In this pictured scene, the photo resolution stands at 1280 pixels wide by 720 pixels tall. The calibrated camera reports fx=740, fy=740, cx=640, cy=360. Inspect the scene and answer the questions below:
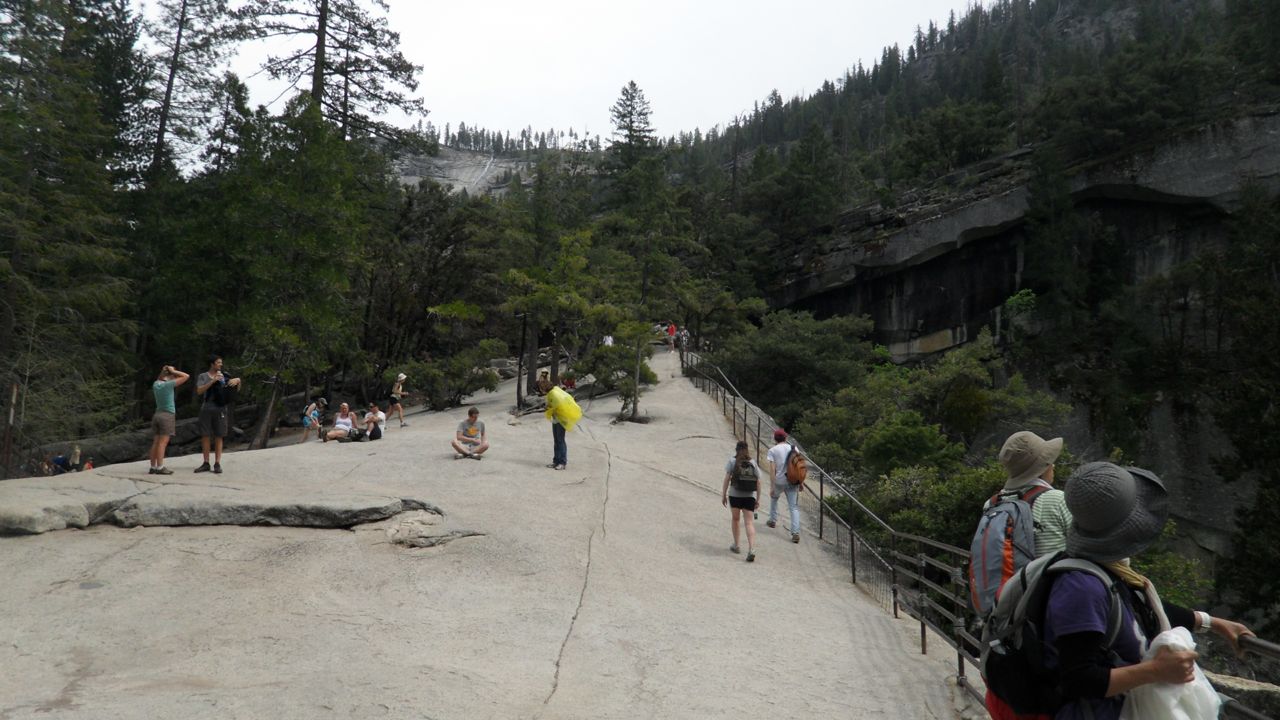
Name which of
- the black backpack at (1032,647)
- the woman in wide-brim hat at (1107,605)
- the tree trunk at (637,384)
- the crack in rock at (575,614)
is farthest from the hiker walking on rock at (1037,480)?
the tree trunk at (637,384)

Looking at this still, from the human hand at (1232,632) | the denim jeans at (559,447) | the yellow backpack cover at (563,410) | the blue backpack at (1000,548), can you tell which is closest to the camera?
the human hand at (1232,632)

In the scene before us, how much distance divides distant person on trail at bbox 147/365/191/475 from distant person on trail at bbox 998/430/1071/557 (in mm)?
9909

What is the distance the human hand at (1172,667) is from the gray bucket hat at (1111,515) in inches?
11.2

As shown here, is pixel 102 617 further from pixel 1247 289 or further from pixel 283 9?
pixel 1247 289

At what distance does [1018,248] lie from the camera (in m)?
41.9

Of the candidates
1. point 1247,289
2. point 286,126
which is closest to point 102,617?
point 286,126

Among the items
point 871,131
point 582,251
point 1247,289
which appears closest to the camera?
point 582,251

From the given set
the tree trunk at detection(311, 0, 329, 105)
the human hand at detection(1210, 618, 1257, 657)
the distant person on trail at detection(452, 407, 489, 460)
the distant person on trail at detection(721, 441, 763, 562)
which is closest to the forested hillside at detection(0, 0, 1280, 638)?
the tree trunk at detection(311, 0, 329, 105)

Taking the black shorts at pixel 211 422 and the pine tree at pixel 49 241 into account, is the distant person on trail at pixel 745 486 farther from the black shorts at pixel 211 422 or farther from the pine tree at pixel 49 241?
the pine tree at pixel 49 241

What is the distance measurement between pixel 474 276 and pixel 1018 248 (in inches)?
1226

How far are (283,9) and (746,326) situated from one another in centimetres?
2250

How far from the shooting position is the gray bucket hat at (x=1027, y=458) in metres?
4.02

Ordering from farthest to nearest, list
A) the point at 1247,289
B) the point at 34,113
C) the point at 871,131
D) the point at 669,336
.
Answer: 1. the point at 871,131
2. the point at 669,336
3. the point at 1247,289
4. the point at 34,113

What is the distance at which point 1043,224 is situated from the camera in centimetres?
3891
